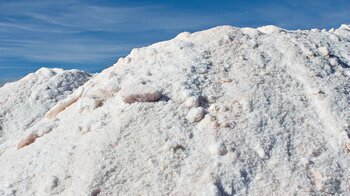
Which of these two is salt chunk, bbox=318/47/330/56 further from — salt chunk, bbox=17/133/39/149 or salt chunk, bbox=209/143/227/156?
salt chunk, bbox=17/133/39/149

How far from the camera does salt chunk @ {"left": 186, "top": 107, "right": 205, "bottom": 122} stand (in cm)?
737

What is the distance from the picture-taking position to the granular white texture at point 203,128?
21.9ft

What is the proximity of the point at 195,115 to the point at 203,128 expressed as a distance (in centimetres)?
23

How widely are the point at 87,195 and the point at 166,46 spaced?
3.44m

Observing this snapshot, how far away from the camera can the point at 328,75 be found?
860 centimetres

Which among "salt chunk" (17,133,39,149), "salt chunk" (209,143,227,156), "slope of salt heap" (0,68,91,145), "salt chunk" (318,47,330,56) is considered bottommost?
"slope of salt heap" (0,68,91,145)

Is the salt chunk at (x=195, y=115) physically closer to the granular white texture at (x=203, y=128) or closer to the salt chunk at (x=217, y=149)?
the granular white texture at (x=203, y=128)

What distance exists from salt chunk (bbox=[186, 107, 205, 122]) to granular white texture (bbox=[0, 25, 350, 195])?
1 cm

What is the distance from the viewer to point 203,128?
723cm

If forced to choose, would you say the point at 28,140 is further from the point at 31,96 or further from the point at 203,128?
the point at 31,96

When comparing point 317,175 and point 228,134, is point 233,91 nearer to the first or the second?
point 228,134

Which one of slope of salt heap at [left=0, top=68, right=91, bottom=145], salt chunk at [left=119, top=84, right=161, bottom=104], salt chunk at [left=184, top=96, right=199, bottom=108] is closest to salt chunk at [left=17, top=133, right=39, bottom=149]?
salt chunk at [left=119, top=84, right=161, bottom=104]

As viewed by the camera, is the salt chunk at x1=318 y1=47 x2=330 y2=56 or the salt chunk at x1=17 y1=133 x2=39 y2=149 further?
the salt chunk at x1=318 y1=47 x2=330 y2=56

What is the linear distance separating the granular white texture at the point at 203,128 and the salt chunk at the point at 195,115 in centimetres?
1
